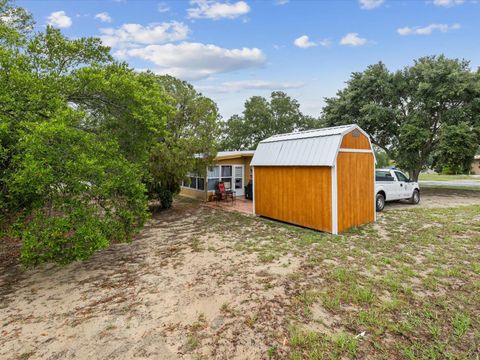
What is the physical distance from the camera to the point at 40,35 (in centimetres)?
462

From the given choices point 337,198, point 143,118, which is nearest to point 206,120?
point 143,118

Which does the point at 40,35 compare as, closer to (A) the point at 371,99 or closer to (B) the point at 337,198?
(B) the point at 337,198

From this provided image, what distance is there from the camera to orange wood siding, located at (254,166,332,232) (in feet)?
22.5

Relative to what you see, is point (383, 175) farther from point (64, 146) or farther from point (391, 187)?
point (64, 146)

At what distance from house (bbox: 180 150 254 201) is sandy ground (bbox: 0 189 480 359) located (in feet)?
24.3

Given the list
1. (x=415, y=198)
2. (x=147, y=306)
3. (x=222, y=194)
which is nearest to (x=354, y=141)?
(x=415, y=198)

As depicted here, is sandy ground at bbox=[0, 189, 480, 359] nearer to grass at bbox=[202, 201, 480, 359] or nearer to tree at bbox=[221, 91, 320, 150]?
grass at bbox=[202, 201, 480, 359]

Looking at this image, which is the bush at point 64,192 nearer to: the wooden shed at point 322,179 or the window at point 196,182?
the wooden shed at point 322,179

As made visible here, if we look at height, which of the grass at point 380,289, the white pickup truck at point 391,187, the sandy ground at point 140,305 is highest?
the white pickup truck at point 391,187

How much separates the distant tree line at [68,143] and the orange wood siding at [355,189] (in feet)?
15.8

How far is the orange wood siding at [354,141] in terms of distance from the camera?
6996mm

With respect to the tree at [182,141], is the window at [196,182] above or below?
below

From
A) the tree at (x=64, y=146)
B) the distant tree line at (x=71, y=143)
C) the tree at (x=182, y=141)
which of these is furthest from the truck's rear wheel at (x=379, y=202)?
the tree at (x=64, y=146)

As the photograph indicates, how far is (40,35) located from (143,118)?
2204mm
